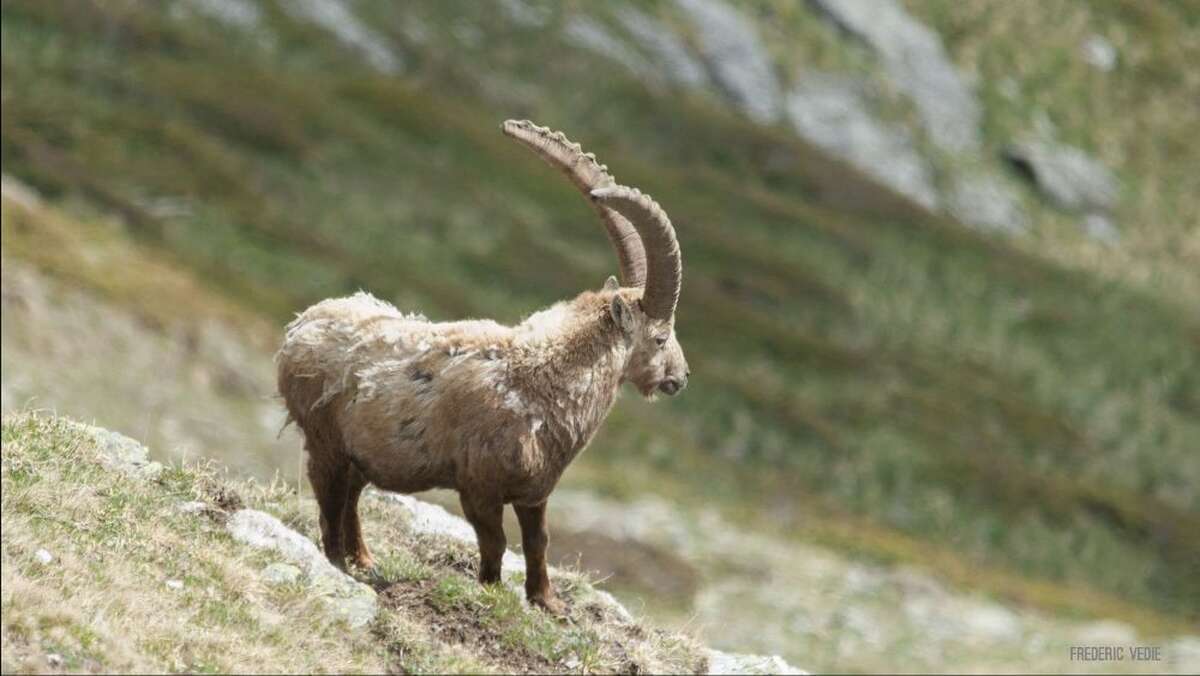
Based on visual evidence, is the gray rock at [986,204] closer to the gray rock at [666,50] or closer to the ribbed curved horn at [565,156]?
the gray rock at [666,50]

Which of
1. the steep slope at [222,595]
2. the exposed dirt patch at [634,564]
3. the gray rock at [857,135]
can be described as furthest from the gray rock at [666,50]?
the steep slope at [222,595]

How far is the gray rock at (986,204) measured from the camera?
463 feet

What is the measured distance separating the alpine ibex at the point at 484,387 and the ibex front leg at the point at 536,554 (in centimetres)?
1

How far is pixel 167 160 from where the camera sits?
8356 cm

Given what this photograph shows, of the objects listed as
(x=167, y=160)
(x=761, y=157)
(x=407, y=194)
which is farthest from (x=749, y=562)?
(x=761, y=157)

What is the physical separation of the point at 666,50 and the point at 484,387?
132665 millimetres

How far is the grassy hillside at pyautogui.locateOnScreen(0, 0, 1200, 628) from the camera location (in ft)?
236

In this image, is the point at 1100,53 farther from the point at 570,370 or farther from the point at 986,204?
the point at 570,370

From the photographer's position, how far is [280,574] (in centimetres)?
1259

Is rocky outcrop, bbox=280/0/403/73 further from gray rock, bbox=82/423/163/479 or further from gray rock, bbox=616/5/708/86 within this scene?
gray rock, bbox=82/423/163/479

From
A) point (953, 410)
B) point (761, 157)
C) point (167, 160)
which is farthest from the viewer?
point (761, 157)

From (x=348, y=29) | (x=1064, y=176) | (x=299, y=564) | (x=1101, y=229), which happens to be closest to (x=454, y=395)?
(x=299, y=564)

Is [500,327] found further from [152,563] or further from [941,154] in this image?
[941,154]

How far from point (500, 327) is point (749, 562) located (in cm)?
3766
